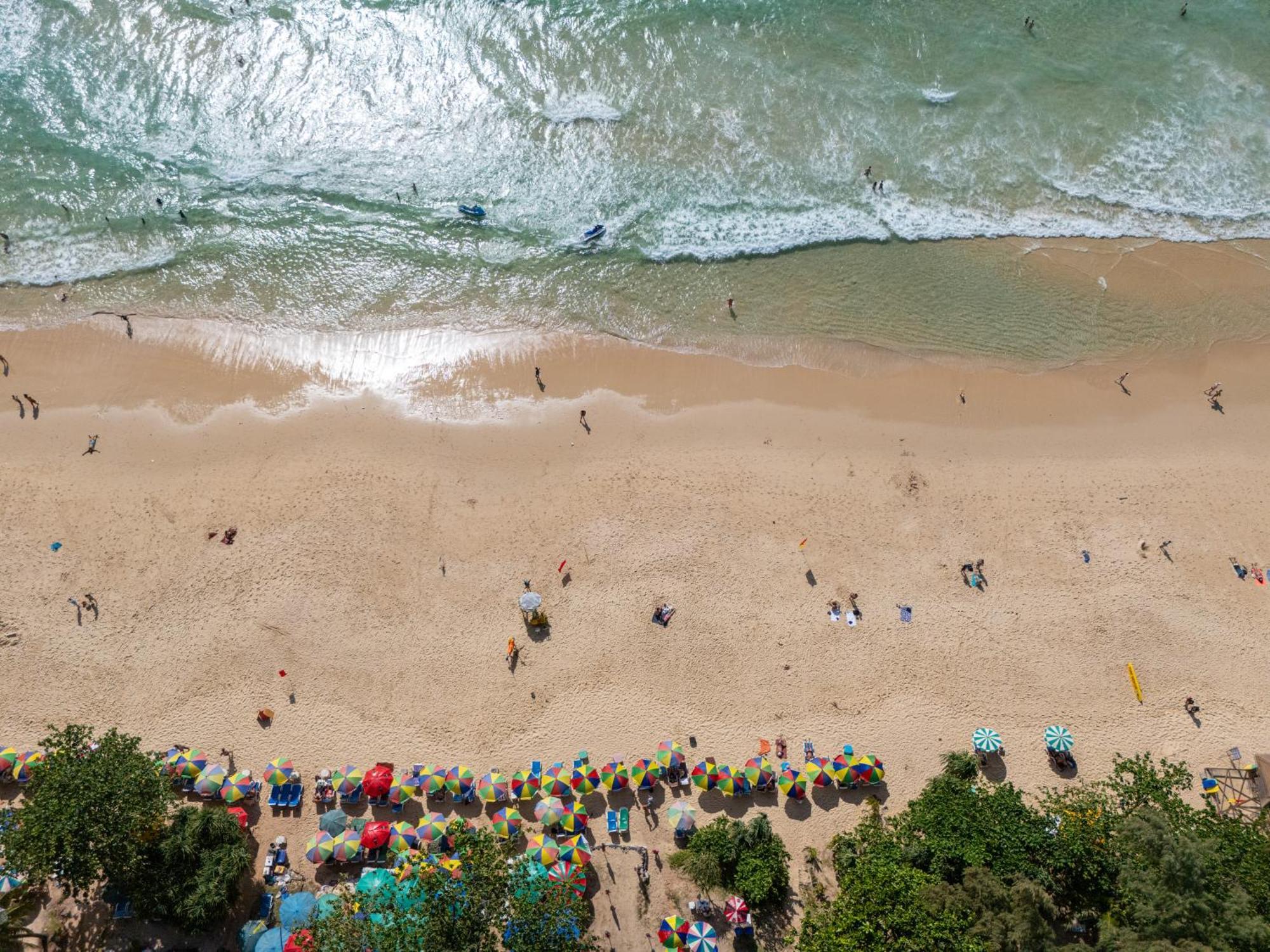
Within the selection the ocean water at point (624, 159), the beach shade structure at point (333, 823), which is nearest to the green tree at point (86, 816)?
the beach shade structure at point (333, 823)

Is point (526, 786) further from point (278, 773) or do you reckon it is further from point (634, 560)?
point (634, 560)

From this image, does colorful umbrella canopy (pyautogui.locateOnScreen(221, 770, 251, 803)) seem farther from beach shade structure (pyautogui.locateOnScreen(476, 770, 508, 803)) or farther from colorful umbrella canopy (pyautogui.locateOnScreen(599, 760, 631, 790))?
colorful umbrella canopy (pyautogui.locateOnScreen(599, 760, 631, 790))

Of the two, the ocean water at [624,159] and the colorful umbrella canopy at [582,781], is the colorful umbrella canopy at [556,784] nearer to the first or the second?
the colorful umbrella canopy at [582,781]

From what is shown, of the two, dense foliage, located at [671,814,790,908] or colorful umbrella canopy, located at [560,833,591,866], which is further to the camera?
colorful umbrella canopy, located at [560,833,591,866]

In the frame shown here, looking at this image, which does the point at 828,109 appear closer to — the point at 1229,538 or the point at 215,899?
the point at 1229,538

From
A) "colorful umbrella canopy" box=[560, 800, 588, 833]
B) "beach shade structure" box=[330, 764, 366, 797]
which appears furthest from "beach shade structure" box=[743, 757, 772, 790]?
"beach shade structure" box=[330, 764, 366, 797]

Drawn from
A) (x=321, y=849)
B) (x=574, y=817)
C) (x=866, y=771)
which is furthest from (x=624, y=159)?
(x=321, y=849)
